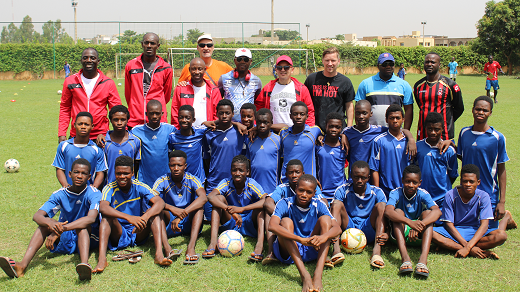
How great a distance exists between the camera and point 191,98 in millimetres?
5316

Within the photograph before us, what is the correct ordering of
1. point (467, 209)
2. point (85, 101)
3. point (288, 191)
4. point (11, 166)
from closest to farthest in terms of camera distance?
point (467, 209) → point (288, 191) → point (85, 101) → point (11, 166)

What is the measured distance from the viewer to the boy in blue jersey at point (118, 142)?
4785mm

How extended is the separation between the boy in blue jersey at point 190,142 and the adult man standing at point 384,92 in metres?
2.15

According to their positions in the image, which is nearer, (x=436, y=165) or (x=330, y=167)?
(x=436, y=165)

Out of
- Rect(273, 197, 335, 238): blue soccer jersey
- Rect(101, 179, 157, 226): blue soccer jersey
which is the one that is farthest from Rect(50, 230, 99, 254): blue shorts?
Rect(273, 197, 335, 238): blue soccer jersey

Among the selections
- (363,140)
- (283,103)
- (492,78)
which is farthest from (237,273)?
(492,78)

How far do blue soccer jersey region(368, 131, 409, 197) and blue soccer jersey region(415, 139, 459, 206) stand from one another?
0.72ft

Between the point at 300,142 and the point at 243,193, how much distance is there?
0.90 m

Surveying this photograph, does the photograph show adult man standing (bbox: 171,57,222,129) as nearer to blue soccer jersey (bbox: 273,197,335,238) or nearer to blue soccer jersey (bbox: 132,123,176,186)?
blue soccer jersey (bbox: 132,123,176,186)

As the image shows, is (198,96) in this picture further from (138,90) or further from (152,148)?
(152,148)

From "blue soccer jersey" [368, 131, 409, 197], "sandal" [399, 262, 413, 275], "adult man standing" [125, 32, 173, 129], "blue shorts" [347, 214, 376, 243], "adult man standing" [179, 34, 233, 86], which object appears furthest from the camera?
"adult man standing" [179, 34, 233, 86]

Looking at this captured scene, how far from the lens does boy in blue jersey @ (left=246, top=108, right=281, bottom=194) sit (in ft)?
15.9

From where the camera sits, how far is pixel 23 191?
19.9ft

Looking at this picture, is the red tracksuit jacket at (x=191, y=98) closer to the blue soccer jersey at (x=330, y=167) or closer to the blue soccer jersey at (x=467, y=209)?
the blue soccer jersey at (x=330, y=167)
